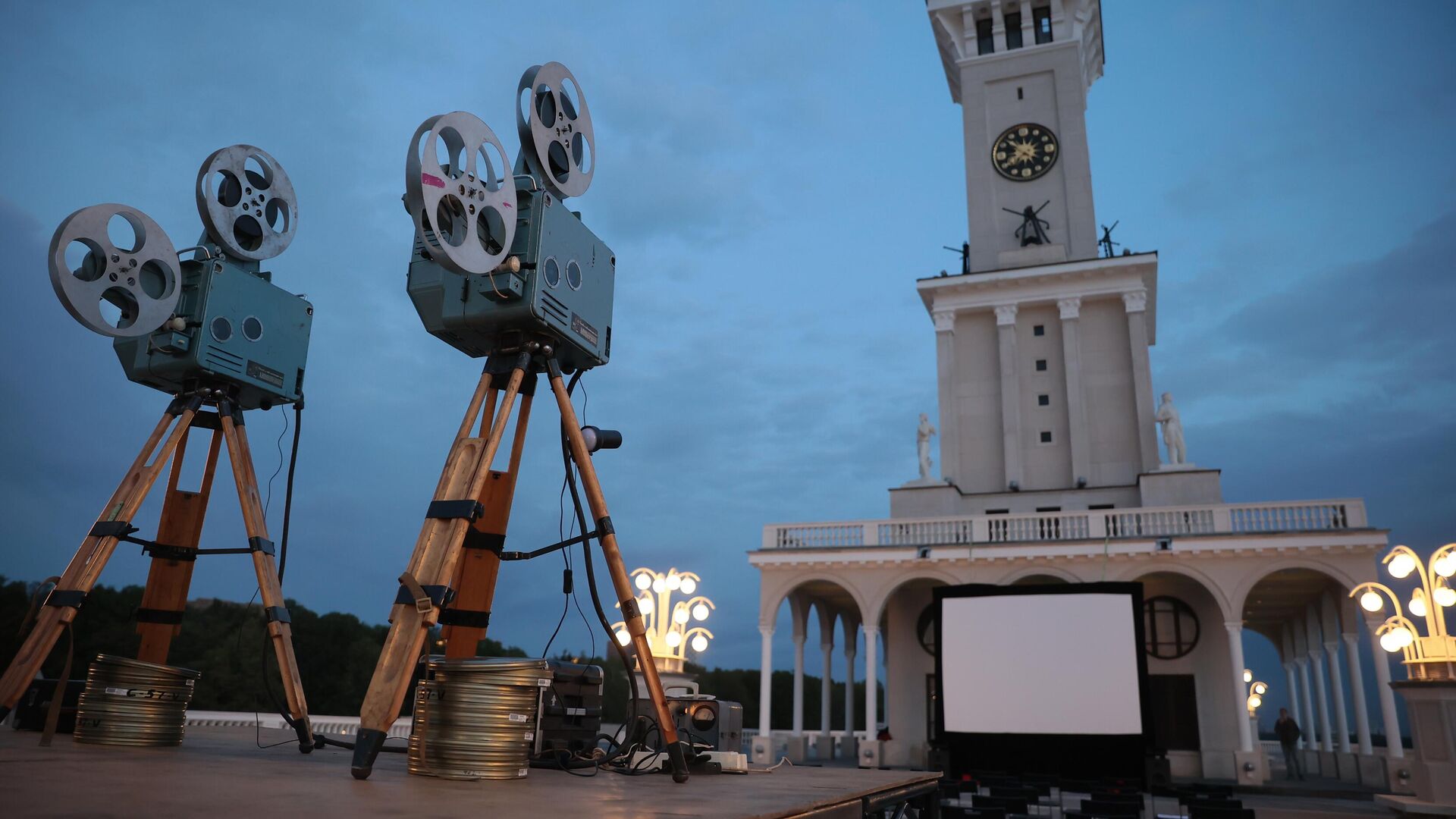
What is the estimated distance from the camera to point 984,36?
3017 cm

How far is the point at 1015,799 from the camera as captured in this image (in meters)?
Result: 9.56

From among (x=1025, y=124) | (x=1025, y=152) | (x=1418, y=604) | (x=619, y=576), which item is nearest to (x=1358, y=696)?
(x=1418, y=604)

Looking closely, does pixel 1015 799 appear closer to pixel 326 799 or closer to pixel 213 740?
pixel 213 740

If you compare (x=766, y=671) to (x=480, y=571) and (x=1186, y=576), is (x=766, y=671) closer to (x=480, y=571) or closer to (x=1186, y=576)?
(x=1186, y=576)

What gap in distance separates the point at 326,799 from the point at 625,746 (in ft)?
7.06

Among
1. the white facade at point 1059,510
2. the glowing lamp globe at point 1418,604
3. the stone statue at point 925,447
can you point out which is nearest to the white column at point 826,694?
the white facade at point 1059,510

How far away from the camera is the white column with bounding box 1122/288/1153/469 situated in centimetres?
2391

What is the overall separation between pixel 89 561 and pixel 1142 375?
25.3m

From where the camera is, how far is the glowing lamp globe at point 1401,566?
34.3ft

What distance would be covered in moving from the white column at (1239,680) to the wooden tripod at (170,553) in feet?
62.5

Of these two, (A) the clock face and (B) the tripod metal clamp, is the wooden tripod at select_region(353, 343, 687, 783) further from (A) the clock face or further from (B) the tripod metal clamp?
(A) the clock face

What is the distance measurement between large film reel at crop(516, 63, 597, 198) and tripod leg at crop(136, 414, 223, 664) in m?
2.70

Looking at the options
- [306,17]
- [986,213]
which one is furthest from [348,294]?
[986,213]

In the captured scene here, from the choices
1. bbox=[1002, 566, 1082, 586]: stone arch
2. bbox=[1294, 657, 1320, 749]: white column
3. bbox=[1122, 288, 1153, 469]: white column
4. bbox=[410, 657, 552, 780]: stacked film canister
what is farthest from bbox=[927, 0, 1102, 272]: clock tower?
bbox=[410, 657, 552, 780]: stacked film canister
